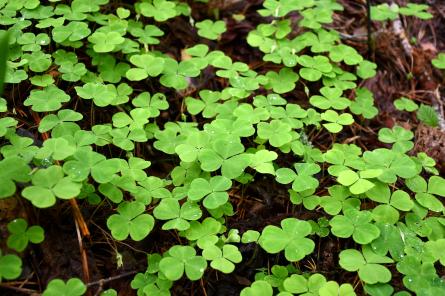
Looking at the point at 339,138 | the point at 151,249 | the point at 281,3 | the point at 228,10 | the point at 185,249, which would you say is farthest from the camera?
the point at 228,10

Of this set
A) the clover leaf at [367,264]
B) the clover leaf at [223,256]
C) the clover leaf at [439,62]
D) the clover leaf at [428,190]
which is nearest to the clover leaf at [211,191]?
the clover leaf at [223,256]

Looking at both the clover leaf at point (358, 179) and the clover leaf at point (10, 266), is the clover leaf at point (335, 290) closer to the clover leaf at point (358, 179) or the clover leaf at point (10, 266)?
the clover leaf at point (358, 179)

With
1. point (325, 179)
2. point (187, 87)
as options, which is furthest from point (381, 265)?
point (187, 87)

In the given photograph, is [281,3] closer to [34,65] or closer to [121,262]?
[34,65]

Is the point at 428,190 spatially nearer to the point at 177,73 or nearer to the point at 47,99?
the point at 177,73

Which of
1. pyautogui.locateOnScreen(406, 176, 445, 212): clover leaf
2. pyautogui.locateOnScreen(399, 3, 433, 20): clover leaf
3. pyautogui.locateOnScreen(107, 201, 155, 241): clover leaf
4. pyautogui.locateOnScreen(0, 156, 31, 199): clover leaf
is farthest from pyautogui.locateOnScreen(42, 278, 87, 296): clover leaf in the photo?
pyautogui.locateOnScreen(399, 3, 433, 20): clover leaf

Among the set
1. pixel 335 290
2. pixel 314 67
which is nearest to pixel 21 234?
pixel 335 290

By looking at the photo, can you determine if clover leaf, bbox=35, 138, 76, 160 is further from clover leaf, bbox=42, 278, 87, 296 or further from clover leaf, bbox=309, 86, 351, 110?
clover leaf, bbox=309, 86, 351, 110
